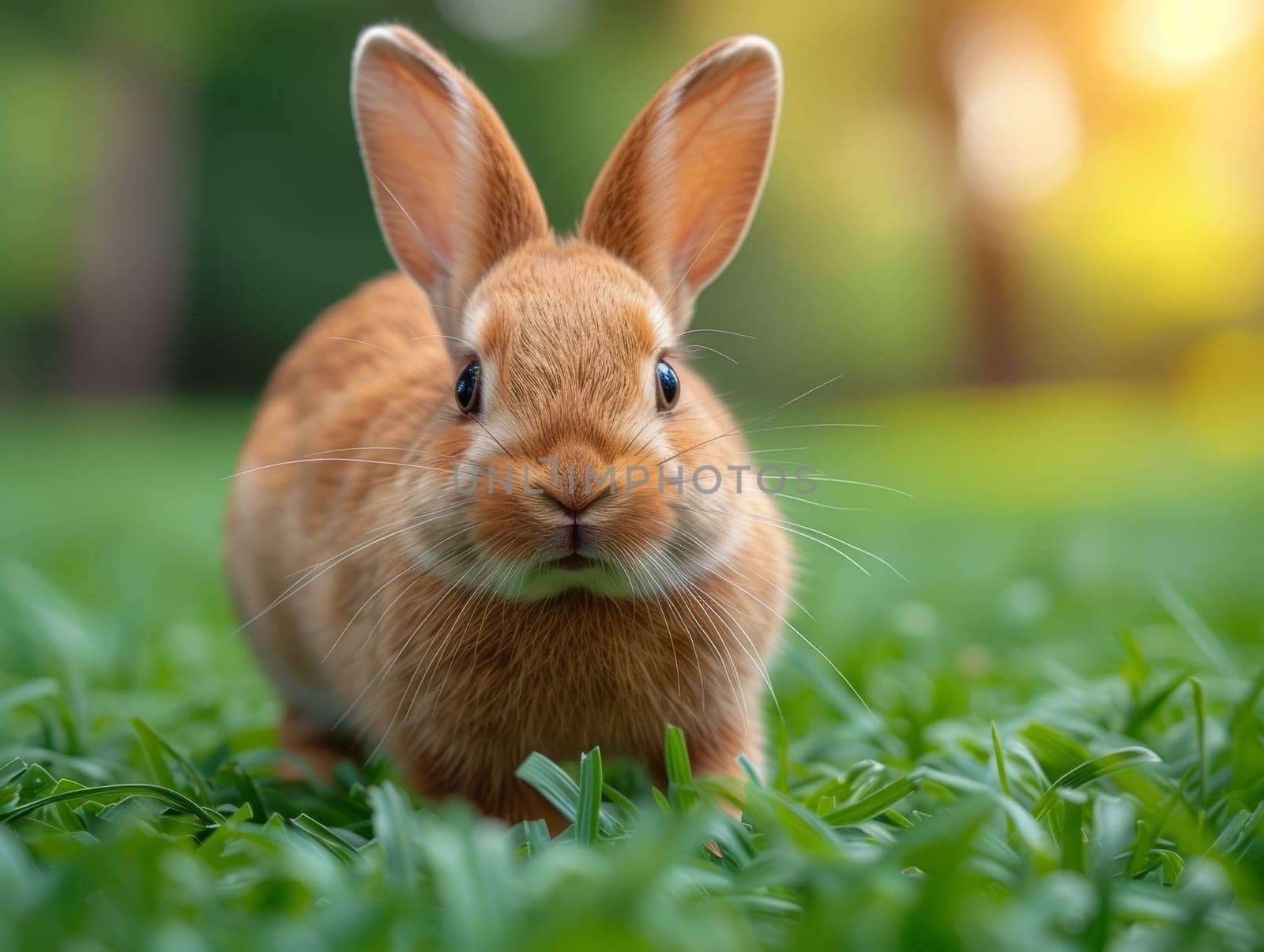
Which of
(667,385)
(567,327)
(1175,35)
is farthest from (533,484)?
(1175,35)

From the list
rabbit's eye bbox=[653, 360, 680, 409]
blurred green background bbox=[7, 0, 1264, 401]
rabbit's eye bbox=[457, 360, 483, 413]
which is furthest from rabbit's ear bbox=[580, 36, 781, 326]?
blurred green background bbox=[7, 0, 1264, 401]

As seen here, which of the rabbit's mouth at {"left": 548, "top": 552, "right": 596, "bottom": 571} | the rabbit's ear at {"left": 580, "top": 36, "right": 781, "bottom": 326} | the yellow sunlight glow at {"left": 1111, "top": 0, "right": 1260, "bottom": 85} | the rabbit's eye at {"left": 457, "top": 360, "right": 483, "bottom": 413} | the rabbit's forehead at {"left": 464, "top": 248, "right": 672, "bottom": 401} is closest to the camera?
the rabbit's mouth at {"left": 548, "top": 552, "right": 596, "bottom": 571}

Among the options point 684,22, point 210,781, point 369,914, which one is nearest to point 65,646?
point 210,781

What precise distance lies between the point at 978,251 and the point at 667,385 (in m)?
18.6

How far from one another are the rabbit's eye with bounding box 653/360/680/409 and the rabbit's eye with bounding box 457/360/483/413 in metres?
0.39

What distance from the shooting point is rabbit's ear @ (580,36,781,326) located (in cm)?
269

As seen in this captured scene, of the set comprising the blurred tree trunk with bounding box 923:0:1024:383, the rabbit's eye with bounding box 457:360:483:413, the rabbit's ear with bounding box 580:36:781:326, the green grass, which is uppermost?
the blurred tree trunk with bounding box 923:0:1024:383

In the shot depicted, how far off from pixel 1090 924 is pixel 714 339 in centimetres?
1145

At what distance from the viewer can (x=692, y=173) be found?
9.48 ft

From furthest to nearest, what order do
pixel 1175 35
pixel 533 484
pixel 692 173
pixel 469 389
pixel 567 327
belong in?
pixel 1175 35
pixel 692 173
pixel 469 389
pixel 567 327
pixel 533 484

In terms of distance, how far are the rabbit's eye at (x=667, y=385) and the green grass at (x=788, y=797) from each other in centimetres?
75

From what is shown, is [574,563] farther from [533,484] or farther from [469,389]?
[469,389]

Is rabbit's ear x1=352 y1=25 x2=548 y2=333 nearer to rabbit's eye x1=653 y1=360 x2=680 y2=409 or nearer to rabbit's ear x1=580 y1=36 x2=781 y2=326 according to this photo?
rabbit's ear x1=580 y1=36 x2=781 y2=326

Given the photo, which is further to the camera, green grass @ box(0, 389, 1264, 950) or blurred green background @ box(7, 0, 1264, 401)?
blurred green background @ box(7, 0, 1264, 401)
